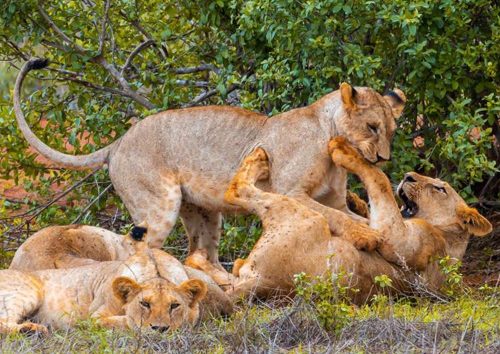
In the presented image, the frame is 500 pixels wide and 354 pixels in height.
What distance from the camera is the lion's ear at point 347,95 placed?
27.3ft

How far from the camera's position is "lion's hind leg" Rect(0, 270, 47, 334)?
670 centimetres

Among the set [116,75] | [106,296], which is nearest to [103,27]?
[116,75]

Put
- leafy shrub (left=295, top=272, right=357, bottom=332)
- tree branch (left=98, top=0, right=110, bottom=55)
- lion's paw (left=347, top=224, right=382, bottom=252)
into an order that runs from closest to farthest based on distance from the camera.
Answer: leafy shrub (left=295, top=272, right=357, bottom=332) < lion's paw (left=347, top=224, right=382, bottom=252) < tree branch (left=98, top=0, right=110, bottom=55)

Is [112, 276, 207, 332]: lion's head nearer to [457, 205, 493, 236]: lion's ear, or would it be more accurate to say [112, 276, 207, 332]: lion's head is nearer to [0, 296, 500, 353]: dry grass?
[0, 296, 500, 353]: dry grass

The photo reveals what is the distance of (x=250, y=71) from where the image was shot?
10.3 meters

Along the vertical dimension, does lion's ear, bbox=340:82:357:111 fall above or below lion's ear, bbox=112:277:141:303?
above

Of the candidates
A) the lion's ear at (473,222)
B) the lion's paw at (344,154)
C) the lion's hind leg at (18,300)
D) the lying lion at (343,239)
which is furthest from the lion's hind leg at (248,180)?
the lion's hind leg at (18,300)

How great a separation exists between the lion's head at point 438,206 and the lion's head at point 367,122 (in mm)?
347

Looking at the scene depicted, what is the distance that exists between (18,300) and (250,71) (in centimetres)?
383

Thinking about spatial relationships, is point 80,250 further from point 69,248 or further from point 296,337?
point 296,337

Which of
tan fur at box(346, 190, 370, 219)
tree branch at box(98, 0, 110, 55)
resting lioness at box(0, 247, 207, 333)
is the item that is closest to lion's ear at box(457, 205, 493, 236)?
tan fur at box(346, 190, 370, 219)

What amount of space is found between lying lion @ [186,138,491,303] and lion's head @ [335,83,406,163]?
0.31 ft

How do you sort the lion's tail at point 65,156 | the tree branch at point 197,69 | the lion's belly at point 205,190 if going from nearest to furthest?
1. the lion's belly at point 205,190
2. the lion's tail at point 65,156
3. the tree branch at point 197,69

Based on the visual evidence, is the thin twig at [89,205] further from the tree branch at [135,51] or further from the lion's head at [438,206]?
the lion's head at [438,206]
